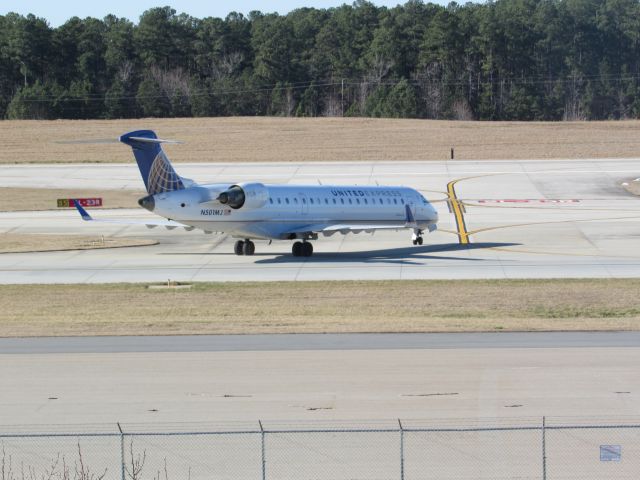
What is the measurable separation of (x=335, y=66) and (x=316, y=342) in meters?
130

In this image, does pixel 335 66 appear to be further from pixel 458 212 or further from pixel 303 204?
pixel 303 204

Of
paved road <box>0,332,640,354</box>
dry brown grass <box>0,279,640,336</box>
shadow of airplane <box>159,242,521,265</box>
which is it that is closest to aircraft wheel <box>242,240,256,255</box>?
shadow of airplane <box>159,242,521,265</box>

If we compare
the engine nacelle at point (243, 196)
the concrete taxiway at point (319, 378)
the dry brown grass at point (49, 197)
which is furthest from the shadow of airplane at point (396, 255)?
the dry brown grass at point (49, 197)

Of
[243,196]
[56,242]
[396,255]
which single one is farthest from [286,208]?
[56,242]

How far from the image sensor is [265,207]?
159 feet

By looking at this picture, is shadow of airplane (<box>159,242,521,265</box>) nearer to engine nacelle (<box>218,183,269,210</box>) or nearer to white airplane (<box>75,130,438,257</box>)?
white airplane (<box>75,130,438,257</box>)

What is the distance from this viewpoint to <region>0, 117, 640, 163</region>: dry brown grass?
100125 mm

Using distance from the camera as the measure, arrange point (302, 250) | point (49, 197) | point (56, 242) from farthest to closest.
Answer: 1. point (49, 197)
2. point (56, 242)
3. point (302, 250)

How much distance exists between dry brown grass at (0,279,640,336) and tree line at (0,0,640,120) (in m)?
104

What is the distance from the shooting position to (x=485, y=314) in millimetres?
34812

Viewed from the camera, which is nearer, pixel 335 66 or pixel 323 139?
pixel 323 139

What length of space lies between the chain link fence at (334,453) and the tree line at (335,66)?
4852 inches

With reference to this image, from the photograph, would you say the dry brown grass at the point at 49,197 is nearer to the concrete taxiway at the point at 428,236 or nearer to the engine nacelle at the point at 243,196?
the concrete taxiway at the point at 428,236

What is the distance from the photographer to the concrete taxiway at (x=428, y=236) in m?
44.8
